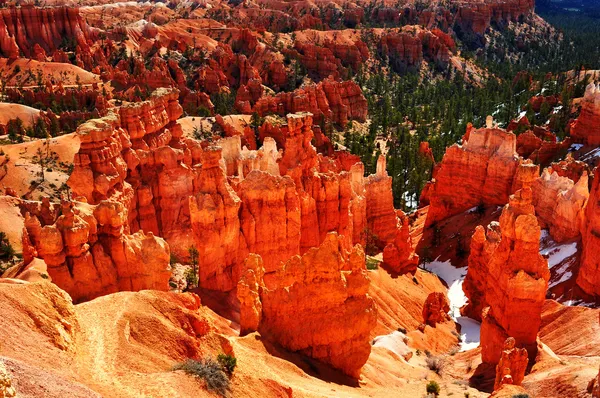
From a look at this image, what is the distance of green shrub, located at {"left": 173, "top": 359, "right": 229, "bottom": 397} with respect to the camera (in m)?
16.2

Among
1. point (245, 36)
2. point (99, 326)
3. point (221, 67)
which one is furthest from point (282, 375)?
point (245, 36)

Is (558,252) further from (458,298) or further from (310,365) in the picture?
(310,365)

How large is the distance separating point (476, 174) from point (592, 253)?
16.6 metres

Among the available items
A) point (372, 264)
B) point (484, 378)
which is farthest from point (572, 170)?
point (484, 378)

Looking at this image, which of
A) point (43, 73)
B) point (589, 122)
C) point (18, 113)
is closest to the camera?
point (589, 122)

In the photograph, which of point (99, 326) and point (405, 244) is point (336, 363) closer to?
point (99, 326)

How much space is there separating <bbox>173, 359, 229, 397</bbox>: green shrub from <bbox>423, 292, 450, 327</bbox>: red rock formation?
72.2 feet

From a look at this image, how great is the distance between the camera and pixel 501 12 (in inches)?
6978

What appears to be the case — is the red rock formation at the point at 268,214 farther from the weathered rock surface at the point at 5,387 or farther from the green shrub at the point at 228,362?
the weathered rock surface at the point at 5,387

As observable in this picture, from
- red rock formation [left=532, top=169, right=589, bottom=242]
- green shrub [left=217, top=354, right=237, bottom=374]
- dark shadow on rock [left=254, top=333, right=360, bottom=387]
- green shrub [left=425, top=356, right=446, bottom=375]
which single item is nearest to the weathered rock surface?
green shrub [left=217, top=354, right=237, bottom=374]

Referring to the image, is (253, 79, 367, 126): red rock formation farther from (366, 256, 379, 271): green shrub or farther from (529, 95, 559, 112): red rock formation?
(366, 256, 379, 271): green shrub

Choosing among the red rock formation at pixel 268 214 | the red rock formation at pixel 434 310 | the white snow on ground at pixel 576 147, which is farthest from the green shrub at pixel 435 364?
the white snow on ground at pixel 576 147

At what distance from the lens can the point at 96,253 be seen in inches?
953

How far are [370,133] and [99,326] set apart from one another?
252 feet
